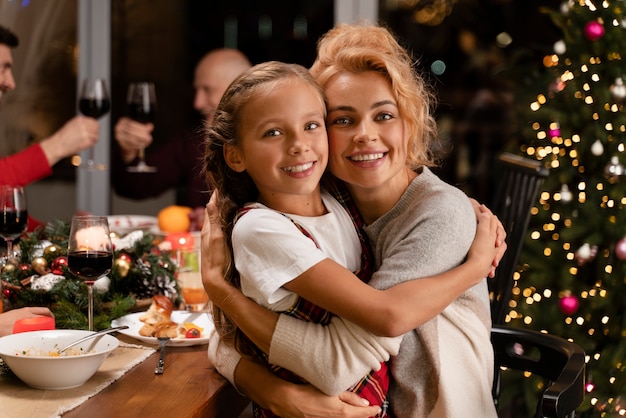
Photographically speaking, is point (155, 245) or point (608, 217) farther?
point (608, 217)

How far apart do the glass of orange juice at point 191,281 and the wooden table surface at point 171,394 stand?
0.38 meters

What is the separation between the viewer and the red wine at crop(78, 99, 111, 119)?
321cm

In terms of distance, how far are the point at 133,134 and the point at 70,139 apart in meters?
0.33

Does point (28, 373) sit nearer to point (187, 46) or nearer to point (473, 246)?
point (473, 246)

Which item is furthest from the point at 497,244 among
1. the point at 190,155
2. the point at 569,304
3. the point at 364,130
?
the point at 190,155

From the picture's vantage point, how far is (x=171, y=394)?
1480 millimetres

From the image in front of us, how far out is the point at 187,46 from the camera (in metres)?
4.91

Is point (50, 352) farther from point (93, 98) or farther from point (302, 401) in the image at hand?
point (93, 98)

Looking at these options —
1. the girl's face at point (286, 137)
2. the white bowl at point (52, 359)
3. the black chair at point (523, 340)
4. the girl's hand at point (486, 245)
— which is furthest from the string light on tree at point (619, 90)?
the white bowl at point (52, 359)

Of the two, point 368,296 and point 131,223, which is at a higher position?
point 368,296

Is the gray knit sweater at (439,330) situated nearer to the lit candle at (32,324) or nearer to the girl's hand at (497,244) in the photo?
the girl's hand at (497,244)

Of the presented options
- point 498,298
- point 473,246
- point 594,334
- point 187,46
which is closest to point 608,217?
point 594,334

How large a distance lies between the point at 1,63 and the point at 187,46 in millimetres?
1715

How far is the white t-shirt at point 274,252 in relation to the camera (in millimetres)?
1431
